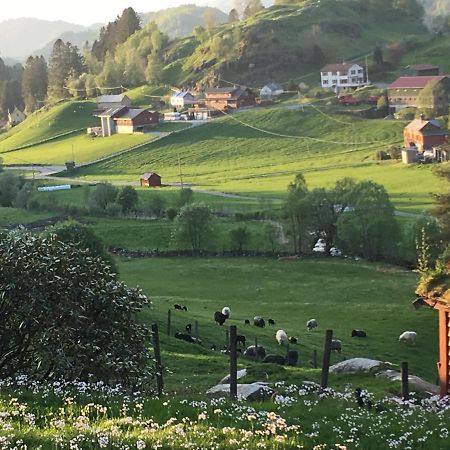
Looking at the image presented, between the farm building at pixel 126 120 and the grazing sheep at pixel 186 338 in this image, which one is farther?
the farm building at pixel 126 120

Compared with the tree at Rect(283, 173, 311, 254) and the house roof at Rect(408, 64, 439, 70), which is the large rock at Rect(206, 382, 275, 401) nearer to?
the tree at Rect(283, 173, 311, 254)

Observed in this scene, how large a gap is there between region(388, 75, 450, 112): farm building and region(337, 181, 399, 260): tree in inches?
3277

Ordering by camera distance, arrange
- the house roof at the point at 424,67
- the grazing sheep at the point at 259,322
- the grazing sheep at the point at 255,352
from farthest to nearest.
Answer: the house roof at the point at 424,67
the grazing sheep at the point at 259,322
the grazing sheep at the point at 255,352

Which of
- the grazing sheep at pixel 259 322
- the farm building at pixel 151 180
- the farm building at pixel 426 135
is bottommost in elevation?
the grazing sheep at pixel 259 322

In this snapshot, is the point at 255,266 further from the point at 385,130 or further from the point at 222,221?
the point at 385,130

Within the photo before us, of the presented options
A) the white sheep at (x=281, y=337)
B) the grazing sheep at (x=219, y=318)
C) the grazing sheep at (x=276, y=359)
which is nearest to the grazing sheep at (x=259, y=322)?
the grazing sheep at (x=219, y=318)

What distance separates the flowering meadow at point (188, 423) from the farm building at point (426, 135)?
10506 centimetres

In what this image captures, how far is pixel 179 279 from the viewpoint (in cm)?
6341

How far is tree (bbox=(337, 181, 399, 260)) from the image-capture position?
231 feet

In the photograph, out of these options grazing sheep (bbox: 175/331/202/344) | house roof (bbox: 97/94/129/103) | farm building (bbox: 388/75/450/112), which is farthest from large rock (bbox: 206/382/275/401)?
house roof (bbox: 97/94/129/103)

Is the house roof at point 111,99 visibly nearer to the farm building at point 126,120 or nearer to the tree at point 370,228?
the farm building at point 126,120

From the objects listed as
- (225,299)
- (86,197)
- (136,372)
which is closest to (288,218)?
(225,299)

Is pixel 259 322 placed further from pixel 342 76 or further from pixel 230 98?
pixel 342 76

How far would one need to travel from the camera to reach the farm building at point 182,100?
184 m
